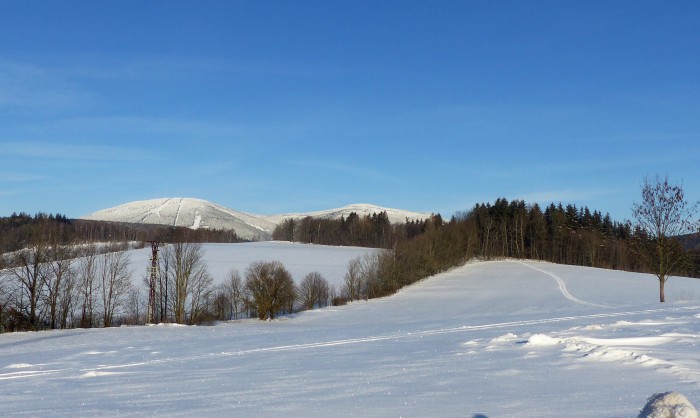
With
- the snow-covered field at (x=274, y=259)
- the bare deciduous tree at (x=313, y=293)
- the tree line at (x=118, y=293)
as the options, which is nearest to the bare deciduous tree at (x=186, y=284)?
the tree line at (x=118, y=293)

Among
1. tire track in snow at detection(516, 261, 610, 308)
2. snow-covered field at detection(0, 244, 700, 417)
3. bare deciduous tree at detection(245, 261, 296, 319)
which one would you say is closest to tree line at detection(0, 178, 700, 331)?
bare deciduous tree at detection(245, 261, 296, 319)

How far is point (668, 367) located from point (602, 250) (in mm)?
116400

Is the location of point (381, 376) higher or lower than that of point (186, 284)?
higher

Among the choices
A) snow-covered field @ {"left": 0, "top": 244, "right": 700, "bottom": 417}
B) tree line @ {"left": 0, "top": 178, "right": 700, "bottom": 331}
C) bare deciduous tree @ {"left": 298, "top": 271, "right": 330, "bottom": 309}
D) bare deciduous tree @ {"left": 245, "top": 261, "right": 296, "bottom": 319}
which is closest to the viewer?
snow-covered field @ {"left": 0, "top": 244, "right": 700, "bottom": 417}

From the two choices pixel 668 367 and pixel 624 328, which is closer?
A: pixel 668 367

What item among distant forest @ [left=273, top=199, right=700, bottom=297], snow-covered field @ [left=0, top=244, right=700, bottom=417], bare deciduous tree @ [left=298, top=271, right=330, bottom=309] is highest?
distant forest @ [left=273, top=199, right=700, bottom=297]

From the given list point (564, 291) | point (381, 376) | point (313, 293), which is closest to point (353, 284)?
point (313, 293)

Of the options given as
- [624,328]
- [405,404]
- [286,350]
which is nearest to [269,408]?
[405,404]

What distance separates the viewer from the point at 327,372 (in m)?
12.9

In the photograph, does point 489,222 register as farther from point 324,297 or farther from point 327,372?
point 327,372

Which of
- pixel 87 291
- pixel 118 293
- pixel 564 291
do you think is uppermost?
pixel 564 291

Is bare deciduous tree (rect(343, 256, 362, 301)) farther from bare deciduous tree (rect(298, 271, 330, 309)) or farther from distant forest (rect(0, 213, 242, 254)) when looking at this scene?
distant forest (rect(0, 213, 242, 254))

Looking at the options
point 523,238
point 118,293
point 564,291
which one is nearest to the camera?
point 118,293

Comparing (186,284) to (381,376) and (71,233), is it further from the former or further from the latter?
(381,376)
